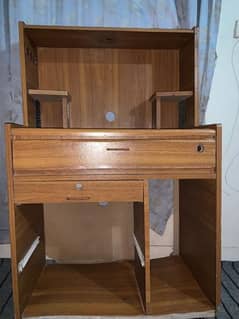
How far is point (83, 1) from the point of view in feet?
4.41

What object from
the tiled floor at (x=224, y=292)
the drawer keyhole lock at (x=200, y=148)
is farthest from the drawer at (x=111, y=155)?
the tiled floor at (x=224, y=292)

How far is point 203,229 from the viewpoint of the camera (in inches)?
45.3

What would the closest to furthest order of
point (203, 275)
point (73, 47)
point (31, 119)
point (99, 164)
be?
point (99, 164) → point (203, 275) → point (31, 119) → point (73, 47)

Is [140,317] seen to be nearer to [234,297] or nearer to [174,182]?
[234,297]

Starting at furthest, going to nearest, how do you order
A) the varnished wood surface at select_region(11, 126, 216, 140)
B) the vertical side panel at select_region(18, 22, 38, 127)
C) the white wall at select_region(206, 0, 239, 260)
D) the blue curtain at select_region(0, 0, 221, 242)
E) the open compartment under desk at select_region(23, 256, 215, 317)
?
1. the white wall at select_region(206, 0, 239, 260)
2. the blue curtain at select_region(0, 0, 221, 242)
3. the vertical side panel at select_region(18, 22, 38, 127)
4. the open compartment under desk at select_region(23, 256, 215, 317)
5. the varnished wood surface at select_region(11, 126, 216, 140)

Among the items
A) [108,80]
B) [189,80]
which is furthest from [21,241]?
[189,80]

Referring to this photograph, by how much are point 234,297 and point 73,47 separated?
1.43 m

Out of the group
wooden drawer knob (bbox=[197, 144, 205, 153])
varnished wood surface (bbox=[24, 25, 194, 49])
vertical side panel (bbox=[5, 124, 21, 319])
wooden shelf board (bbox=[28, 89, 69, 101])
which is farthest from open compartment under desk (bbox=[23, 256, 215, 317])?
varnished wood surface (bbox=[24, 25, 194, 49])

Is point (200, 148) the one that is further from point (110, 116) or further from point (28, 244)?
point (28, 244)

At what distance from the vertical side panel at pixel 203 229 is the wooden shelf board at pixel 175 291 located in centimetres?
3

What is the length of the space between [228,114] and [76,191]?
0.99 m

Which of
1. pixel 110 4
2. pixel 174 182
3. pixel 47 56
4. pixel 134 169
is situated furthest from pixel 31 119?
pixel 174 182

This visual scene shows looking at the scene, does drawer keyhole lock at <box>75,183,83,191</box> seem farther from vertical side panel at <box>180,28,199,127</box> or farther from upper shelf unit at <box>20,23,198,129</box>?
vertical side panel at <box>180,28,199,127</box>

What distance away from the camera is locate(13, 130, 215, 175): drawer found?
0.95 meters
